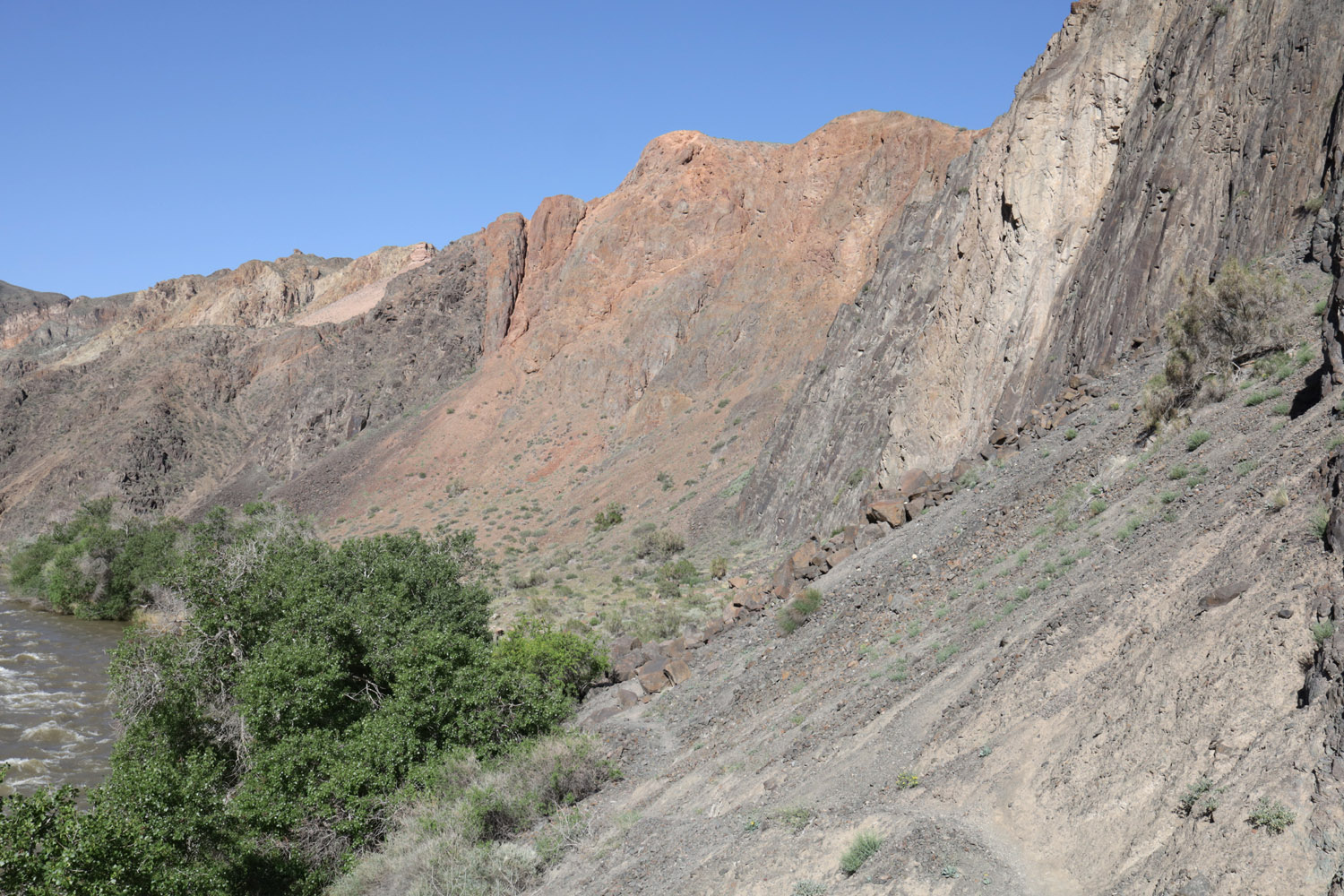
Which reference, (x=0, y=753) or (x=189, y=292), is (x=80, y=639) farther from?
(x=189, y=292)

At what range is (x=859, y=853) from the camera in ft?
25.2

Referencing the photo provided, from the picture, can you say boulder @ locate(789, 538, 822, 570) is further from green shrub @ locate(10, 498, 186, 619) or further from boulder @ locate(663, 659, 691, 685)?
green shrub @ locate(10, 498, 186, 619)

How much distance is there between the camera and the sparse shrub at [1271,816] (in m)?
5.60

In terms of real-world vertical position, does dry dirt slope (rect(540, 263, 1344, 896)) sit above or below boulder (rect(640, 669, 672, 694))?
above

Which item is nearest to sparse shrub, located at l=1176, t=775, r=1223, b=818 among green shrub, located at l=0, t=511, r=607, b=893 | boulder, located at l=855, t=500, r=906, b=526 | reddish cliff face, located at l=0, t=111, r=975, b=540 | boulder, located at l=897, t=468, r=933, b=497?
green shrub, located at l=0, t=511, r=607, b=893

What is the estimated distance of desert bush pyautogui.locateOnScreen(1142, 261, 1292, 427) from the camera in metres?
14.5

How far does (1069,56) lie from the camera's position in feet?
82.5

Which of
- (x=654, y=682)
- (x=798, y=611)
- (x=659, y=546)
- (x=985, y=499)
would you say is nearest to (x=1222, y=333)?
(x=985, y=499)

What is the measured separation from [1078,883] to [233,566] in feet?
58.8

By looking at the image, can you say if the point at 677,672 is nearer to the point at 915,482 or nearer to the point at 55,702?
the point at 915,482

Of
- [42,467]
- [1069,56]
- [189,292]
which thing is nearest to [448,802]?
[1069,56]

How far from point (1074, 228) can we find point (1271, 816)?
20.2 m

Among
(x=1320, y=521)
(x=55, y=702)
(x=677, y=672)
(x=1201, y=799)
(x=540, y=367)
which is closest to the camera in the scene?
(x=1201, y=799)

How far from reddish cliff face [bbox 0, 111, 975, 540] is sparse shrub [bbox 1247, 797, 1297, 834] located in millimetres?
28301
